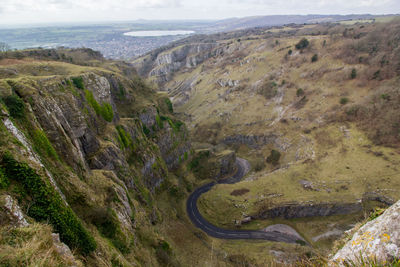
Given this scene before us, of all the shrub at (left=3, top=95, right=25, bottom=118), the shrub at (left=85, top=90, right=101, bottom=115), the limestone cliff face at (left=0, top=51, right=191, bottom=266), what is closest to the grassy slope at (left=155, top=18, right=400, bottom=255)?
the limestone cliff face at (left=0, top=51, right=191, bottom=266)

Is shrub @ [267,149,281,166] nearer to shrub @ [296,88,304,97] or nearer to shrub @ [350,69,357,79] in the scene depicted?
shrub @ [296,88,304,97]

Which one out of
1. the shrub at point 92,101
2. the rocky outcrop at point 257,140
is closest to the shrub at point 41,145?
the shrub at point 92,101

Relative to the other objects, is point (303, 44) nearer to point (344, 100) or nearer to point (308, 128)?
point (344, 100)

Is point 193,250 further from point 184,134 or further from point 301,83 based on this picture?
point 301,83

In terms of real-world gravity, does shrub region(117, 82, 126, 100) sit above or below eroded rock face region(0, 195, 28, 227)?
below

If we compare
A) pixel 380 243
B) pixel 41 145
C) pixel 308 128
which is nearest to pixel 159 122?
pixel 41 145

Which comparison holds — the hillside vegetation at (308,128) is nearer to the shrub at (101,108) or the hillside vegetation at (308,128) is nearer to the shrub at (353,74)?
the shrub at (353,74)

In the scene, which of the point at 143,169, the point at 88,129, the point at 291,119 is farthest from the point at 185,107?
the point at 88,129

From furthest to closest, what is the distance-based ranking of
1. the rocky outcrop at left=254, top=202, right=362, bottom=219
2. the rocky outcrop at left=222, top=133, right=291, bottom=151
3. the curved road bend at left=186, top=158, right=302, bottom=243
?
the rocky outcrop at left=222, top=133, right=291, bottom=151, the rocky outcrop at left=254, top=202, right=362, bottom=219, the curved road bend at left=186, top=158, right=302, bottom=243
